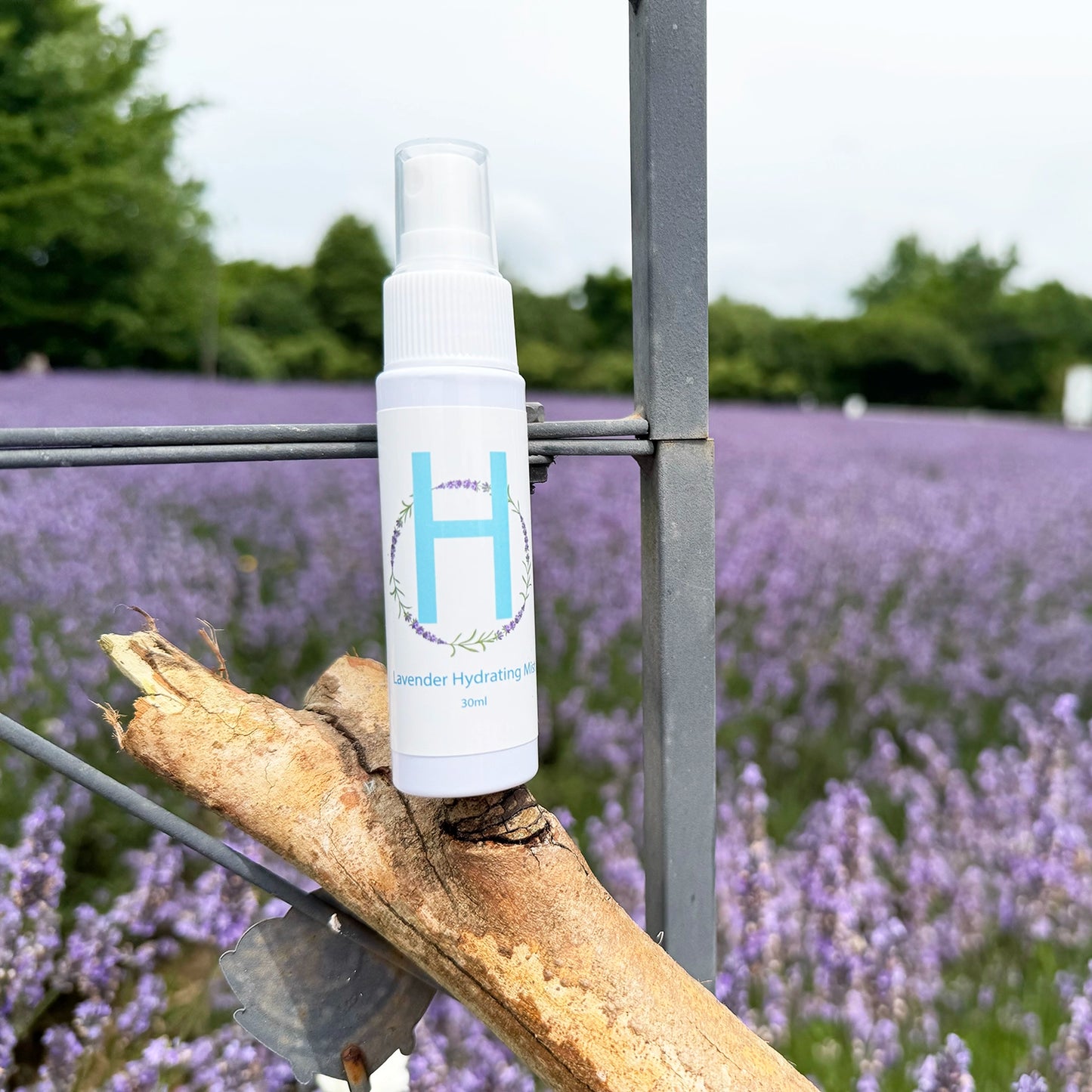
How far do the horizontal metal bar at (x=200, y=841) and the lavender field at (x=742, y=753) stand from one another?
1.21 ft

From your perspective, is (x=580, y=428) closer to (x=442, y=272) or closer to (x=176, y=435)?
(x=442, y=272)

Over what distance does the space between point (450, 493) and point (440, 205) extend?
0.19 metres

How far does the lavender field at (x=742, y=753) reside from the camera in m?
1.07

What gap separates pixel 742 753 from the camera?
198 cm

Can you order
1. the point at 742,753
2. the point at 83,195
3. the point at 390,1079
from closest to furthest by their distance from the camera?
the point at 390,1079 → the point at 742,753 → the point at 83,195

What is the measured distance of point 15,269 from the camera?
20.2 ft

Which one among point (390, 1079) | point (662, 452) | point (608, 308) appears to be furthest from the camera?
point (608, 308)

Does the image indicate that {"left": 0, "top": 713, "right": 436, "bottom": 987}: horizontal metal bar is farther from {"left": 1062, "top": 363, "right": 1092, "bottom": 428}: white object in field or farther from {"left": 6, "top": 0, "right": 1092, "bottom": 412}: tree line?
{"left": 1062, "top": 363, "right": 1092, "bottom": 428}: white object in field

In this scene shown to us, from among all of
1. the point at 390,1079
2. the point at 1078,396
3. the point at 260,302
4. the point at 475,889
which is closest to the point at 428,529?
the point at 475,889

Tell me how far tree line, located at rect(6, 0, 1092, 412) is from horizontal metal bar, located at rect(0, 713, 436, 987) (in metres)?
4.23

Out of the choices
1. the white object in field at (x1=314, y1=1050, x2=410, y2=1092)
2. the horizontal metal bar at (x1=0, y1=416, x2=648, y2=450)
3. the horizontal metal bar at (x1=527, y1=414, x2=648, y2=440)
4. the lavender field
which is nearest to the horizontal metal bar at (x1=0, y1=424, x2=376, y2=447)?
the horizontal metal bar at (x1=0, y1=416, x2=648, y2=450)

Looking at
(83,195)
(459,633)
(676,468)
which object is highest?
(83,195)

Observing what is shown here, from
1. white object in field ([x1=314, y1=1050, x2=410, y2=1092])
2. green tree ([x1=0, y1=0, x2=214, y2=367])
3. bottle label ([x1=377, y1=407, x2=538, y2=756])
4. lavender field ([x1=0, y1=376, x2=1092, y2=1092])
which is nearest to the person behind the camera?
bottle label ([x1=377, y1=407, x2=538, y2=756])

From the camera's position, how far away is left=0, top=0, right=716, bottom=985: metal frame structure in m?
0.59
